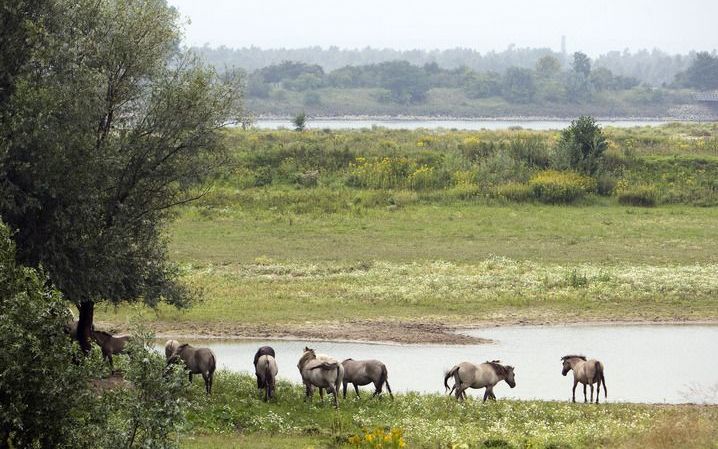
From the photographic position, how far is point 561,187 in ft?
217

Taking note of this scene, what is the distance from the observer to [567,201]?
65.8m

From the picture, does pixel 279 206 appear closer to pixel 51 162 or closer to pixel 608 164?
pixel 608 164

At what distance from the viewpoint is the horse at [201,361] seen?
89.1 ft

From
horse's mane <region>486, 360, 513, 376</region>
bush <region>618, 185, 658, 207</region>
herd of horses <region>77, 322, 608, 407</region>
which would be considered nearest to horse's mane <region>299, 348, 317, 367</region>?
herd of horses <region>77, 322, 608, 407</region>

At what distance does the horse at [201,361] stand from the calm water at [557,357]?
5.25 metres

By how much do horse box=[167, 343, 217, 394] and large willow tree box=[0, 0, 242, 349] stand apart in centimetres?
198

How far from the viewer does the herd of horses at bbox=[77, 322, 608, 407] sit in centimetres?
2686

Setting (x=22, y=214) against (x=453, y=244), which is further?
(x=453, y=244)

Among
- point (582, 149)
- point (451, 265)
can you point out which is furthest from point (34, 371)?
point (582, 149)

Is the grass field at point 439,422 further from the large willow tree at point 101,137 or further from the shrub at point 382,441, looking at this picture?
the large willow tree at point 101,137

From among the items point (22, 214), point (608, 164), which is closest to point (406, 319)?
point (22, 214)

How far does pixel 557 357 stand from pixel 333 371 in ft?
36.2

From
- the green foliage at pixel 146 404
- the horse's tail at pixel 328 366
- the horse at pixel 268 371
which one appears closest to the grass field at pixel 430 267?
the horse at pixel 268 371

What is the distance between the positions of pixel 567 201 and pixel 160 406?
2045 inches
